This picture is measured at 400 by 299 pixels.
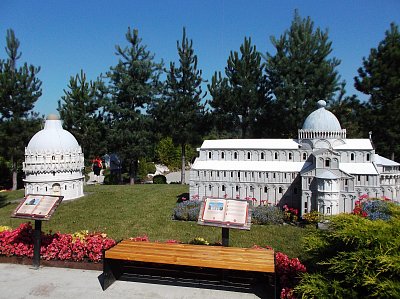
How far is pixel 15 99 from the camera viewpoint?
1489 inches

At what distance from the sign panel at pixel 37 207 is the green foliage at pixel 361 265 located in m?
9.33

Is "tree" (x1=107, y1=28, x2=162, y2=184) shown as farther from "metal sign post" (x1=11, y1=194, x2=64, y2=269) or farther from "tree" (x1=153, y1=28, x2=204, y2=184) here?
"metal sign post" (x1=11, y1=194, x2=64, y2=269)

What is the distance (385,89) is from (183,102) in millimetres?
25877

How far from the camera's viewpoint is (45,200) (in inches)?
493

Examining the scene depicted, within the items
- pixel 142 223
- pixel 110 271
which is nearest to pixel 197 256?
pixel 110 271

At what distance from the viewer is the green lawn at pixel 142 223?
64.3 ft

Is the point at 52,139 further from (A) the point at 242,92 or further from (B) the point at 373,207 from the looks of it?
(B) the point at 373,207

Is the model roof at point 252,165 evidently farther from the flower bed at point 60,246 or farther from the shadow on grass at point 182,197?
the flower bed at point 60,246

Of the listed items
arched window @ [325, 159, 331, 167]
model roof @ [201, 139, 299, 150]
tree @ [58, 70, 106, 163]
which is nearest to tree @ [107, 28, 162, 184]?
tree @ [58, 70, 106, 163]

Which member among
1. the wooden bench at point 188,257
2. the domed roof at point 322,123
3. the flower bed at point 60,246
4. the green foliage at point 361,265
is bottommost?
the flower bed at point 60,246

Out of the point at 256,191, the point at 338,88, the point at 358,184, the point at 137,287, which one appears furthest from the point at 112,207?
the point at 338,88

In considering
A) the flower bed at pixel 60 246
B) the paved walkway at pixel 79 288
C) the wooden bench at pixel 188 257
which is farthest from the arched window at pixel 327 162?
the flower bed at pixel 60 246

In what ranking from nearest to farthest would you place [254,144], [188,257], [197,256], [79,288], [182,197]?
1. [188,257]
2. [197,256]
3. [79,288]
4. [254,144]
5. [182,197]

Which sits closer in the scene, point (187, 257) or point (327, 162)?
point (187, 257)
